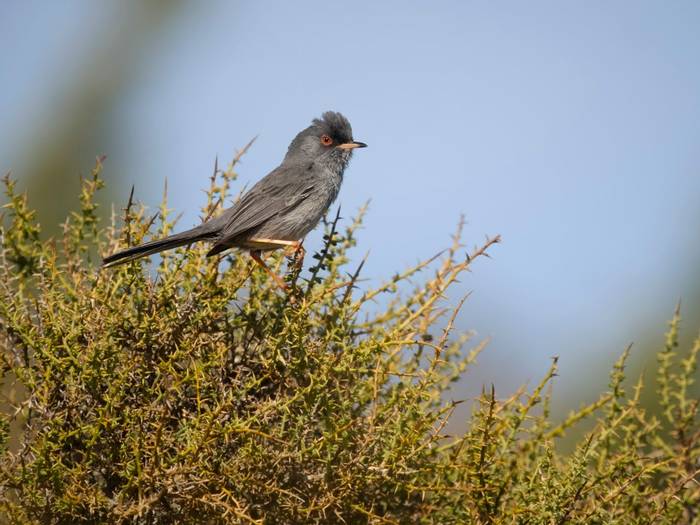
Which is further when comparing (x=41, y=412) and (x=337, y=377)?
(x=337, y=377)

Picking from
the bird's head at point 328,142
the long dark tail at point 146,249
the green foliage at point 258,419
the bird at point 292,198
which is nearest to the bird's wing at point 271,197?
the bird at point 292,198

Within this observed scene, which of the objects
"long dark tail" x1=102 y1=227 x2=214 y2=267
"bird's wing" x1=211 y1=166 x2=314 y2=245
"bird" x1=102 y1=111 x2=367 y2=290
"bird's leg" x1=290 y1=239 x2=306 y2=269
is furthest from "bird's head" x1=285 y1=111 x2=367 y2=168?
"long dark tail" x1=102 y1=227 x2=214 y2=267

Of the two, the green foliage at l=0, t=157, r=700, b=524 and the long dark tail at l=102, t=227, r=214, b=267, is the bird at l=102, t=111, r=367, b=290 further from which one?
the green foliage at l=0, t=157, r=700, b=524

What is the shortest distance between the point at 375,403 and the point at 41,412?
1162 mm

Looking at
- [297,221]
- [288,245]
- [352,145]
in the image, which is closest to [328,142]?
[352,145]

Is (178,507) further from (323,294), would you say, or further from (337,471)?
(323,294)

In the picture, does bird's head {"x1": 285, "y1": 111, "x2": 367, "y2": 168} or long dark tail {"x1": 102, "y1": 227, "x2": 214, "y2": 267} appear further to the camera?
bird's head {"x1": 285, "y1": 111, "x2": 367, "y2": 168}

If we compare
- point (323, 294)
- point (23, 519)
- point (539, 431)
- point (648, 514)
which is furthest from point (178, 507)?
point (648, 514)

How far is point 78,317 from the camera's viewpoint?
2854 mm

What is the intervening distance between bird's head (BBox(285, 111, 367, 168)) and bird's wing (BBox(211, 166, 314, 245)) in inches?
7.8

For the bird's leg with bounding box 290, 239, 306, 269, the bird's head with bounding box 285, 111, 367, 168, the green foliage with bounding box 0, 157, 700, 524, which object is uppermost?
the bird's head with bounding box 285, 111, 367, 168

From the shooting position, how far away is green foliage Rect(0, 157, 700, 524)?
8.86ft

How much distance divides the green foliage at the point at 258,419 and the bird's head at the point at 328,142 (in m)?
2.51

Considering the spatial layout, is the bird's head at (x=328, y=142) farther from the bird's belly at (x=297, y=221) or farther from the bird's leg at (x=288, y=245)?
the bird's leg at (x=288, y=245)
